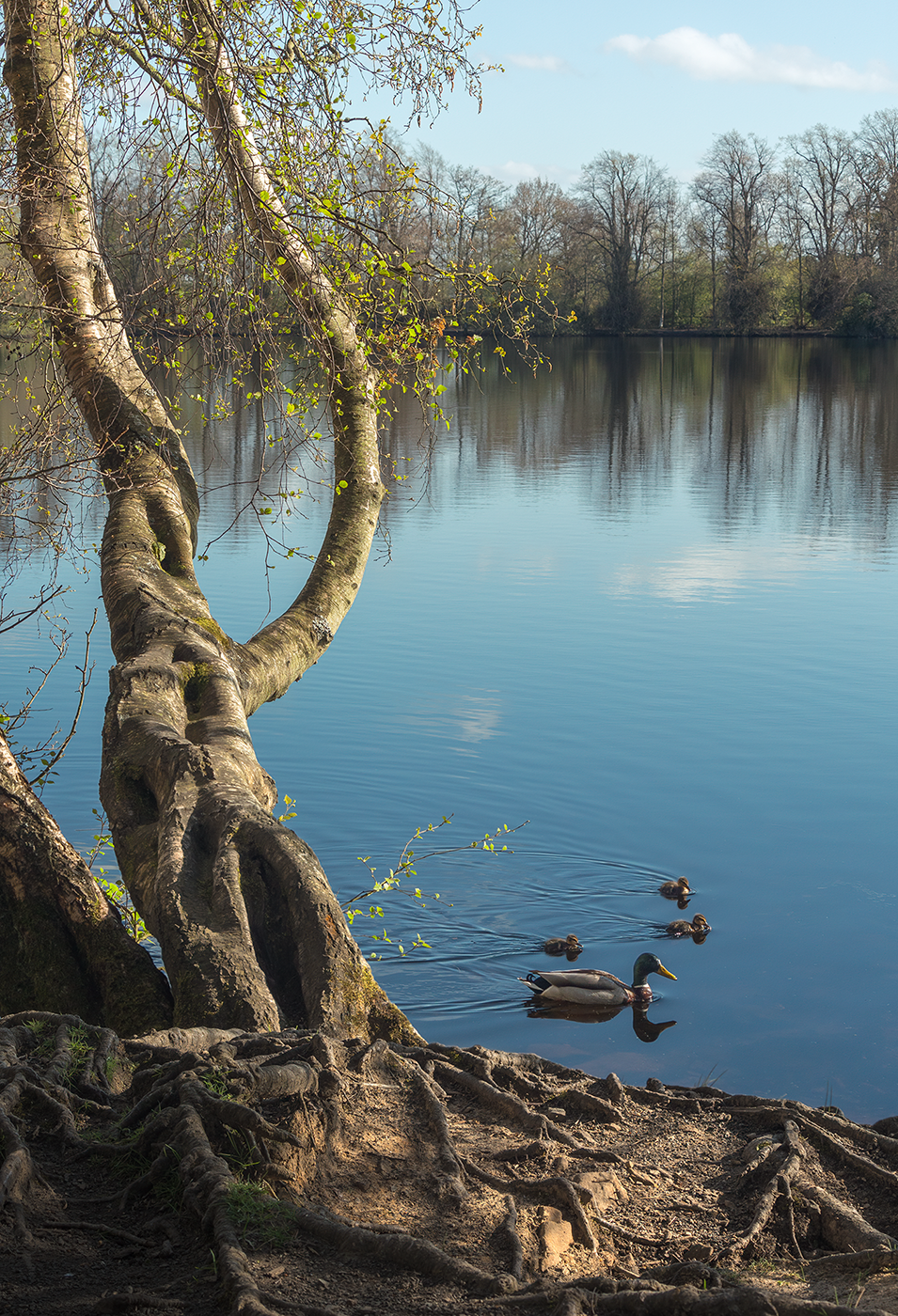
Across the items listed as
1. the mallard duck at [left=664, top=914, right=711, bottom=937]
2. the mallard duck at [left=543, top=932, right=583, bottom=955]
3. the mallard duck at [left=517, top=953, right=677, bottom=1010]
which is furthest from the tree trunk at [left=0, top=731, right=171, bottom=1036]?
the mallard duck at [left=664, top=914, right=711, bottom=937]

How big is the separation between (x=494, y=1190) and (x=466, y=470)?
3394 cm

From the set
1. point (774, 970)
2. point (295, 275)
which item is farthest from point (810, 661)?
point (295, 275)

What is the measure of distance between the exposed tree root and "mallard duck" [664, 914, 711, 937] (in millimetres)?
5111

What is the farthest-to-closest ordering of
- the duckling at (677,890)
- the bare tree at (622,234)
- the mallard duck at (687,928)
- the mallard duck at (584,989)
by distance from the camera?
the bare tree at (622,234)
the duckling at (677,890)
the mallard duck at (687,928)
the mallard duck at (584,989)

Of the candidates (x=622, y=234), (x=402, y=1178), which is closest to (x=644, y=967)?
(x=402, y=1178)

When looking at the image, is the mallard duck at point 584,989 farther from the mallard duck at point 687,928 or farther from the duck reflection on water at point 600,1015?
the mallard duck at point 687,928

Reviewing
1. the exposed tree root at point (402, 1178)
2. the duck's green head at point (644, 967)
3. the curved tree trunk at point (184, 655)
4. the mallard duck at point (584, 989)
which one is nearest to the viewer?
the exposed tree root at point (402, 1178)

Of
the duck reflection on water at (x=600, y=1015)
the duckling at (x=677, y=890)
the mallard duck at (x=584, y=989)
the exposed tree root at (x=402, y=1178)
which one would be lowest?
the duck reflection on water at (x=600, y=1015)

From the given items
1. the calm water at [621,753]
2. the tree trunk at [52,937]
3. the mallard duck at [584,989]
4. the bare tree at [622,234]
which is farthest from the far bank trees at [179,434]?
the bare tree at [622,234]

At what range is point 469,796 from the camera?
45.3 feet

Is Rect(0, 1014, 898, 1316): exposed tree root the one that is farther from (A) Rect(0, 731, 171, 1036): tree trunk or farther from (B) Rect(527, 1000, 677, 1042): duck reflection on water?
(B) Rect(527, 1000, 677, 1042): duck reflection on water

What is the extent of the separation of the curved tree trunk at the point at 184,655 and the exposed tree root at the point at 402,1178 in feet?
1.88

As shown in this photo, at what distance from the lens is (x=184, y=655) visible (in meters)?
7.45

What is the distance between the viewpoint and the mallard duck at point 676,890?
11.6 metres
